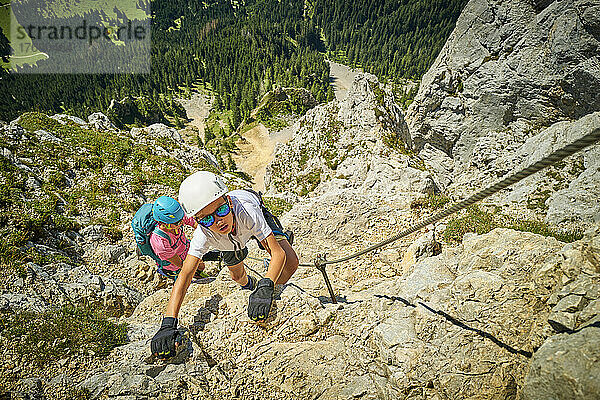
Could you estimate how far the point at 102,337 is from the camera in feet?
15.1

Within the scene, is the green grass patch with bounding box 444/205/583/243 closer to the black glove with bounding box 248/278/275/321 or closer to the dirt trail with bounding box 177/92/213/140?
the black glove with bounding box 248/278/275/321

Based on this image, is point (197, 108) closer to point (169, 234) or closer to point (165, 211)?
point (169, 234)

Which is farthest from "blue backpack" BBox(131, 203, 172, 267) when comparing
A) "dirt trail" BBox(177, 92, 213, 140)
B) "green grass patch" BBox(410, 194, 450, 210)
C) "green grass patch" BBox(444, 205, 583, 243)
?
"dirt trail" BBox(177, 92, 213, 140)

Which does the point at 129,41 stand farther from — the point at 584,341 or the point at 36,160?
the point at 584,341

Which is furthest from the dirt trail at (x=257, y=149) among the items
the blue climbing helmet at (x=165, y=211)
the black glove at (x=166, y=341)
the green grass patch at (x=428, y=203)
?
the black glove at (x=166, y=341)

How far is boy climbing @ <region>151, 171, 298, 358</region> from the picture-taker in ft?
13.3

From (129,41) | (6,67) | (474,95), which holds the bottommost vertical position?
(6,67)

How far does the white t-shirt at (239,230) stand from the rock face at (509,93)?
1102 cm

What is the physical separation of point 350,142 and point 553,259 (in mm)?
14652

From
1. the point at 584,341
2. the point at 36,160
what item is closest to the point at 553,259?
the point at 584,341

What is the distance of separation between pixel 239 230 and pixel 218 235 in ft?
1.21

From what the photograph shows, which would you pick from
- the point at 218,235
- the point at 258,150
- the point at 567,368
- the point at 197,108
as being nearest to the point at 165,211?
the point at 218,235

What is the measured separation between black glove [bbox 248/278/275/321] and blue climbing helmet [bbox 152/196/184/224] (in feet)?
9.66

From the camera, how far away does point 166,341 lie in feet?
13.1
